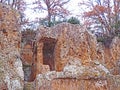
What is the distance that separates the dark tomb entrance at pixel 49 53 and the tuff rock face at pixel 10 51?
132 inches

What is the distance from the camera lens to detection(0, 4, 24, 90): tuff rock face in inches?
434

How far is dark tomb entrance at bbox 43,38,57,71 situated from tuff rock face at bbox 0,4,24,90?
336 cm

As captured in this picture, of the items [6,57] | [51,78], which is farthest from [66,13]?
[51,78]

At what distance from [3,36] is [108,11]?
11453 millimetres

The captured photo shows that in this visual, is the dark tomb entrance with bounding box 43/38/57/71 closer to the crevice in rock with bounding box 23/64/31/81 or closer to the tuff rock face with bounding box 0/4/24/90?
the crevice in rock with bounding box 23/64/31/81

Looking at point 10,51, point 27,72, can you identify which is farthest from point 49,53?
point 10,51

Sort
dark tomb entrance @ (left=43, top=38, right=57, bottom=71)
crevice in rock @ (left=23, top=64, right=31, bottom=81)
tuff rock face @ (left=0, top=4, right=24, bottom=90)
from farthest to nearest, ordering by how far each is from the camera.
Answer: dark tomb entrance @ (left=43, top=38, right=57, bottom=71) → crevice in rock @ (left=23, top=64, right=31, bottom=81) → tuff rock face @ (left=0, top=4, right=24, bottom=90)

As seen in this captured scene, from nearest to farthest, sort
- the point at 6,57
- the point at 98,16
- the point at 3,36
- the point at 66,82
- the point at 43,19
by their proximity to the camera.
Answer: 1. the point at 66,82
2. the point at 6,57
3. the point at 3,36
4. the point at 43,19
5. the point at 98,16

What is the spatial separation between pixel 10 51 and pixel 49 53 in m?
5.20

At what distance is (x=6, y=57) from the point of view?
38.6 feet

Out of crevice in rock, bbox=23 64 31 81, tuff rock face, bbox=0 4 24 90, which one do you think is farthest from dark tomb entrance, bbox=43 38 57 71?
Result: tuff rock face, bbox=0 4 24 90

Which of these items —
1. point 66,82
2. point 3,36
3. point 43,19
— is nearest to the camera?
point 66,82

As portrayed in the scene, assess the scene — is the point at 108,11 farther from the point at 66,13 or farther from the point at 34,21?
the point at 34,21

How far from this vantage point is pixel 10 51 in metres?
12.4
